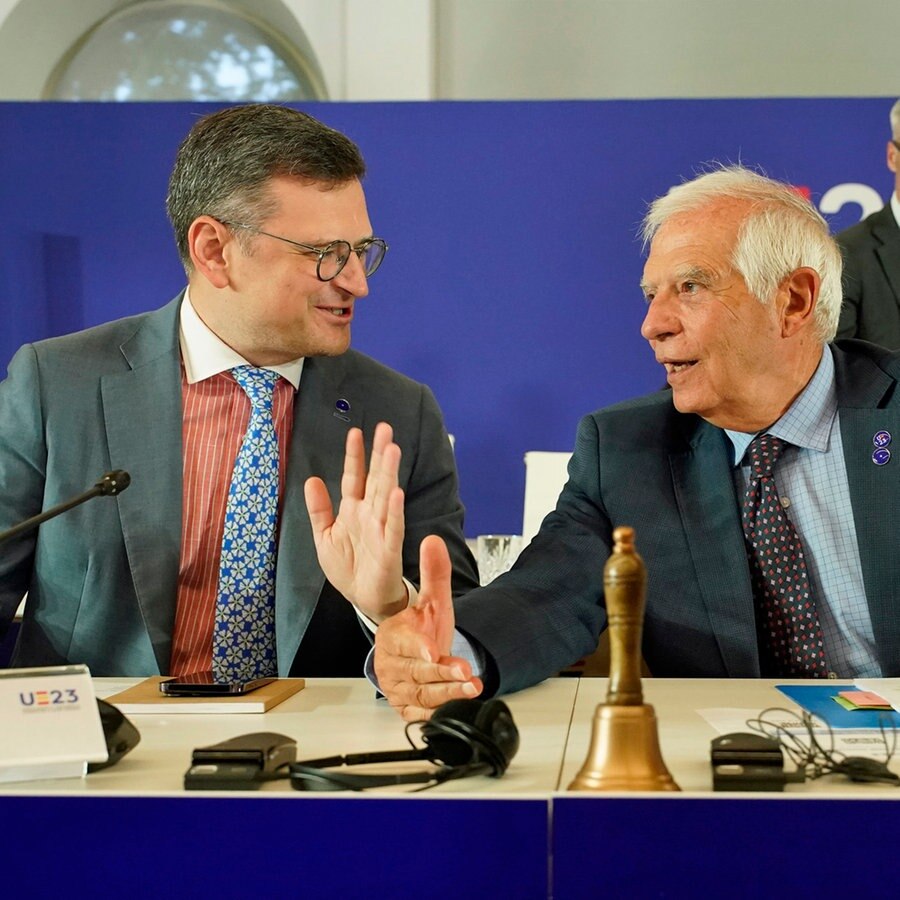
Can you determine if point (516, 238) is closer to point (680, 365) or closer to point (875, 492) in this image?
point (680, 365)

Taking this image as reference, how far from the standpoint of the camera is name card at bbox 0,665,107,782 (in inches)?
48.5

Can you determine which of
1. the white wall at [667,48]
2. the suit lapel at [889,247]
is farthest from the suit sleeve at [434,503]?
the white wall at [667,48]

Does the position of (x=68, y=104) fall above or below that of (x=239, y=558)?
above

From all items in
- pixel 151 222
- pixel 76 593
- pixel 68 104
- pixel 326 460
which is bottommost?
pixel 76 593

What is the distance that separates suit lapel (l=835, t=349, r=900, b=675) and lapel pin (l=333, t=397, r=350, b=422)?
0.82 meters

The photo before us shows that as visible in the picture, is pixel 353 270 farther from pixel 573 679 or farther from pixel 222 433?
pixel 573 679

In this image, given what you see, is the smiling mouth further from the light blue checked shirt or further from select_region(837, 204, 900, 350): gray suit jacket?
select_region(837, 204, 900, 350): gray suit jacket

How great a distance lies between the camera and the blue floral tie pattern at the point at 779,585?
2.02 metres

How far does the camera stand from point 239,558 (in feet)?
7.09

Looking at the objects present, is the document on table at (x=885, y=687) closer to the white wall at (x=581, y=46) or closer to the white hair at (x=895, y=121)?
the white hair at (x=895, y=121)
